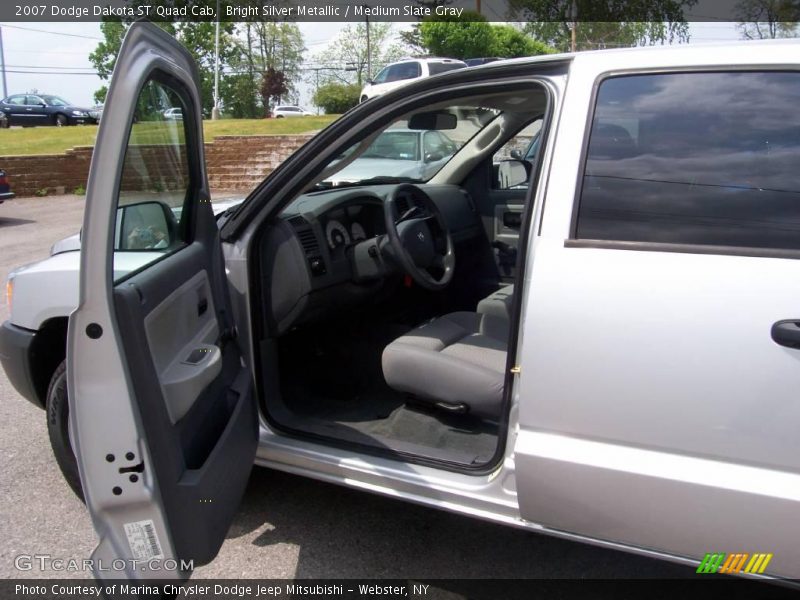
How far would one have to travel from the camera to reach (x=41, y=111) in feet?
96.1

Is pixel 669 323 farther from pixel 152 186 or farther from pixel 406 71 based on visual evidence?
pixel 406 71

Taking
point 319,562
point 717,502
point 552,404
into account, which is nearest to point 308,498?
point 319,562

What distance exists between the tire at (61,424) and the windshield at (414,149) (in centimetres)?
138

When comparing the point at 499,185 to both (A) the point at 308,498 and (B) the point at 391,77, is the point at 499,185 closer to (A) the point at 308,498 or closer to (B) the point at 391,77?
(A) the point at 308,498

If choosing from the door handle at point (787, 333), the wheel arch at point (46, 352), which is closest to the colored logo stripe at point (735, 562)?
the door handle at point (787, 333)

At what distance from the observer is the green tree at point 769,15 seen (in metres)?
19.8

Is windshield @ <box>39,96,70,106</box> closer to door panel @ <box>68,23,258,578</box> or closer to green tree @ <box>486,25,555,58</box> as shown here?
green tree @ <box>486,25,555,58</box>

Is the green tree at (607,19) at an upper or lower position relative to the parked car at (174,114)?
upper

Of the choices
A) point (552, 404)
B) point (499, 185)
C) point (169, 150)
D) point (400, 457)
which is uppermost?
point (169, 150)

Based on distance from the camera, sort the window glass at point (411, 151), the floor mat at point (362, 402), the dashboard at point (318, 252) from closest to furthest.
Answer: the floor mat at point (362, 402), the dashboard at point (318, 252), the window glass at point (411, 151)

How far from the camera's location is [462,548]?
106 inches

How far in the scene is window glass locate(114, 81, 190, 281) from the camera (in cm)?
200

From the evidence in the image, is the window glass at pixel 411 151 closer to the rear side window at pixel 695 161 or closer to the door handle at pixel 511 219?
the door handle at pixel 511 219

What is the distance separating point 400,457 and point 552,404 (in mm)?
698
